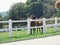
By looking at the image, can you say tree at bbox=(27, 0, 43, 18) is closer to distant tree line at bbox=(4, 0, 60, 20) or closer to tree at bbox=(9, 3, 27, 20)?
distant tree line at bbox=(4, 0, 60, 20)

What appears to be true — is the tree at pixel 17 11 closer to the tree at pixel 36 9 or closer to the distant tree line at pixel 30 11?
the distant tree line at pixel 30 11

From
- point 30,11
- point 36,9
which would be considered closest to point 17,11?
point 30,11

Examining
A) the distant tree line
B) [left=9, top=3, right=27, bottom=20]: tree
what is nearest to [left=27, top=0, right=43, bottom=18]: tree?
the distant tree line

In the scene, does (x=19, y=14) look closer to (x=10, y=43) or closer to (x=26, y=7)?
(x=26, y=7)

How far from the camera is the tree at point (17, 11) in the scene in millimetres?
76125

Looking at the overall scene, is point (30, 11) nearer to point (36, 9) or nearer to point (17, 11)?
point (36, 9)

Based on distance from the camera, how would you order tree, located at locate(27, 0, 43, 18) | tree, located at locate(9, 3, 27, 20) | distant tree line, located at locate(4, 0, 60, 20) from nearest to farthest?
tree, located at locate(9, 3, 27, 20) → distant tree line, located at locate(4, 0, 60, 20) → tree, located at locate(27, 0, 43, 18)

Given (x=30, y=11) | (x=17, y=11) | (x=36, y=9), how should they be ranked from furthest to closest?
(x=36, y=9) → (x=30, y=11) → (x=17, y=11)

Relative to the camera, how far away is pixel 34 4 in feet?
267

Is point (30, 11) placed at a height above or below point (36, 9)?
below

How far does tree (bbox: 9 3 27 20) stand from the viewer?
76.1m

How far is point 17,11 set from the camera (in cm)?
7856

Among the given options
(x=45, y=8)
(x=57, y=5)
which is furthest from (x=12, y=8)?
(x=57, y=5)

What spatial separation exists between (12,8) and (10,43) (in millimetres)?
66622
